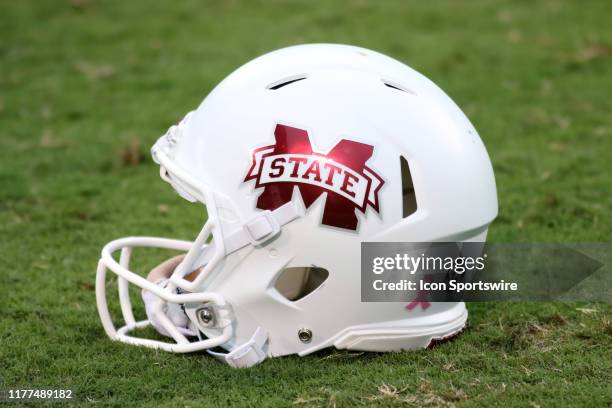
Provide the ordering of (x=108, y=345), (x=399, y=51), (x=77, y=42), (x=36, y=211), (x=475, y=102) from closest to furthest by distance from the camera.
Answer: (x=108, y=345) → (x=36, y=211) → (x=475, y=102) → (x=399, y=51) → (x=77, y=42)

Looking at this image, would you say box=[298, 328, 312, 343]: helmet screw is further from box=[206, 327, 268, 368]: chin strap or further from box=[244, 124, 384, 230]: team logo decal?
box=[244, 124, 384, 230]: team logo decal

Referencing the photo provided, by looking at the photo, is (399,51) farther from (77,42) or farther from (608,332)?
(608,332)

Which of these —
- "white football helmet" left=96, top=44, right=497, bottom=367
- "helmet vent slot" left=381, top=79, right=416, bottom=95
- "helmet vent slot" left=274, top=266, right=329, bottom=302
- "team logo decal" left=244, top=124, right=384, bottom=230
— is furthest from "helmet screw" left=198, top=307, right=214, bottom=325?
"helmet vent slot" left=381, top=79, right=416, bottom=95

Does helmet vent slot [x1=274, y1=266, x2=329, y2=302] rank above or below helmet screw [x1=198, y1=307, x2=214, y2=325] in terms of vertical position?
above

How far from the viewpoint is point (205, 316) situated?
304 cm

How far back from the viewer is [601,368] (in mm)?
2926

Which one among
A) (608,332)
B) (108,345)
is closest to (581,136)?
(608,332)

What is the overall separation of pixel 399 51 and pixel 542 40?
52.1 inches

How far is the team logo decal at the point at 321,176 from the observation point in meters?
2.83

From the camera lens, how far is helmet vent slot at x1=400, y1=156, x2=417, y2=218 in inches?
116

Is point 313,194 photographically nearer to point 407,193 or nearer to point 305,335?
point 407,193

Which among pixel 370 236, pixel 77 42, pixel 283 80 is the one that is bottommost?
pixel 77 42

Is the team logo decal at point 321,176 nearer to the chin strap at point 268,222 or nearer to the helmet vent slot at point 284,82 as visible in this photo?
the chin strap at point 268,222

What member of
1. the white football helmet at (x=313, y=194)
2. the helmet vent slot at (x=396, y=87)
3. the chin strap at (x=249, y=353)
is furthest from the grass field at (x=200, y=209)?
the helmet vent slot at (x=396, y=87)
